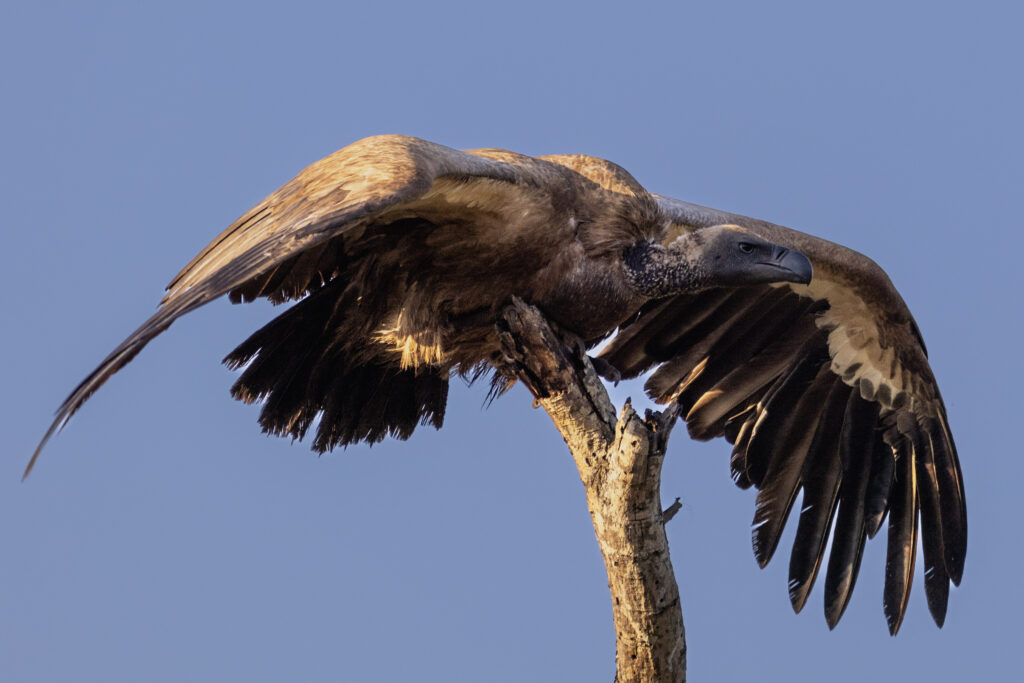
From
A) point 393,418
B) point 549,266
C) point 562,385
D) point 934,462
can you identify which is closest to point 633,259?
point 549,266

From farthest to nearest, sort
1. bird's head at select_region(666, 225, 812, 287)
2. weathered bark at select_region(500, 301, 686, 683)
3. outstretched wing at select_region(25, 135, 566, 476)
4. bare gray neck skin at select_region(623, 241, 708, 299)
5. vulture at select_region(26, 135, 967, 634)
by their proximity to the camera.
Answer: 1. bird's head at select_region(666, 225, 812, 287)
2. bare gray neck skin at select_region(623, 241, 708, 299)
3. vulture at select_region(26, 135, 967, 634)
4. weathered bark at select_region(500, 301, 686, 683)
5. outstretched wing at select_region(25, 135, 566, 476)

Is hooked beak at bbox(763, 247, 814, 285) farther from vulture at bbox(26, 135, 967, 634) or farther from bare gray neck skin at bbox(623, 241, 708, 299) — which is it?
bare gray neck skin at bbox(623, 241, 708, 299)

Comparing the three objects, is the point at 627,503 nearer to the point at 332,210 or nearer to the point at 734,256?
the point at 332,210

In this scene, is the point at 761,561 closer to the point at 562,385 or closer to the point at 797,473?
the point at 797,473

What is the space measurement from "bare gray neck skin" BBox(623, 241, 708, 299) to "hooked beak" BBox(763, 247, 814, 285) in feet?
0.92

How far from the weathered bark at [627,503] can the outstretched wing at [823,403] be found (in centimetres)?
153

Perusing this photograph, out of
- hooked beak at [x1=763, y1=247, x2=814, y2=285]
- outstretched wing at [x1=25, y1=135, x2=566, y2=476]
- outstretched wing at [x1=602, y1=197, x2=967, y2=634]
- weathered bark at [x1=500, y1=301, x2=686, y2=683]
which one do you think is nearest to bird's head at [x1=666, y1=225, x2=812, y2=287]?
hooked beak at [x1=763, y1=247, x2=814, y2=285]

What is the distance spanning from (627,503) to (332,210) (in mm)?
1281

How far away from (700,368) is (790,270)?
1.07m

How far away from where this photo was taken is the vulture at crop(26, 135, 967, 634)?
4328mm

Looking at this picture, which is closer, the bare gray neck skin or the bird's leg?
the bare gray neck skin

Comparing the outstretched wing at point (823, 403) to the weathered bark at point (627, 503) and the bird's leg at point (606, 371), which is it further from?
the weathered bark at point (627, 503)

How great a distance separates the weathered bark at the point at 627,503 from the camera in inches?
163

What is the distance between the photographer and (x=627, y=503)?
4207 millimetres
